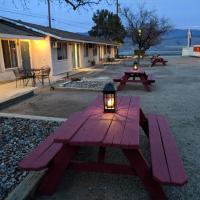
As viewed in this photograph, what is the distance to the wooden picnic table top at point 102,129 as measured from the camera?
2.50 m

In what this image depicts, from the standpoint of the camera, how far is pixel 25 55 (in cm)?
1343

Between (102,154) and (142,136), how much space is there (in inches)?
55.7

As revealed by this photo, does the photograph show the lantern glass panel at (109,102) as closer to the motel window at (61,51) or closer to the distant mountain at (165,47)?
the motel window at (61,51)

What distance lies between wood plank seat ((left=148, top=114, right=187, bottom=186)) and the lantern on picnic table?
28.0 inches

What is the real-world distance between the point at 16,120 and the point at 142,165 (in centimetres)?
339

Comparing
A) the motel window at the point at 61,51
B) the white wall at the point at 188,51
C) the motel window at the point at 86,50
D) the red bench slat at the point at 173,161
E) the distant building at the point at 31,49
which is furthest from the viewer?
the white wall at the point at 188,51

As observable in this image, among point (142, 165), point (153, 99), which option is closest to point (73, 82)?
point (153, 99)

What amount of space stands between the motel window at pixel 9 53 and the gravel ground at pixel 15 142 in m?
7.36

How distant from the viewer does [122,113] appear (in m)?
3.38

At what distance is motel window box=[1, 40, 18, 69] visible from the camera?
11617 millimetres

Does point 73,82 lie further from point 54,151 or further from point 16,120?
point 54,151

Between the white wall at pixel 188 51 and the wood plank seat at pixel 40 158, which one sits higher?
the white wall at pixel 188 51

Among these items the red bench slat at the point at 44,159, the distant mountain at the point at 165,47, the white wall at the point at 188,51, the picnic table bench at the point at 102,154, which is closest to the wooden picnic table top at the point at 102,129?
the picnic table bench at the point at 102,154

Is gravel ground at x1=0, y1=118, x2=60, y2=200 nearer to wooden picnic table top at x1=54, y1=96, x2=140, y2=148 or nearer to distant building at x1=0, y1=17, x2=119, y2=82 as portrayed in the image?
wooden picnic table top at x1=54, y1=96, x2=140, y2=148
